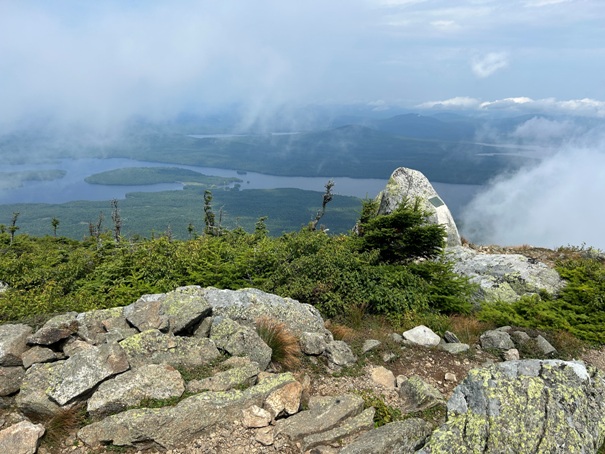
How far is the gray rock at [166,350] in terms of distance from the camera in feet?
24.1

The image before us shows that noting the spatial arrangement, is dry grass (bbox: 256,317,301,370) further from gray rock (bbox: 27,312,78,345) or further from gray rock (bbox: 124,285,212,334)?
gray rock (bbox: 27,312,78,345)

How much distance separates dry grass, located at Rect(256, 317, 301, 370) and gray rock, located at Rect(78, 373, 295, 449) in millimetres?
1997

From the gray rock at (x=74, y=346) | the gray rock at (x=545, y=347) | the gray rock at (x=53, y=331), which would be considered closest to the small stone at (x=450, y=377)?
the gray rock at (x=545, y=347)

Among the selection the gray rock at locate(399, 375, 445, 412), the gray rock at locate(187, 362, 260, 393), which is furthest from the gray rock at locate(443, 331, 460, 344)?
the gray rock at locate(187, 362, 260, 393)

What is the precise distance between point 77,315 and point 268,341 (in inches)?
165

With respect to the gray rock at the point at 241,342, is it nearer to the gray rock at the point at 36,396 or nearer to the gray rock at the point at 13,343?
the gray rock at the point at 36,396

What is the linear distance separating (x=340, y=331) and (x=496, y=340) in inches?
160

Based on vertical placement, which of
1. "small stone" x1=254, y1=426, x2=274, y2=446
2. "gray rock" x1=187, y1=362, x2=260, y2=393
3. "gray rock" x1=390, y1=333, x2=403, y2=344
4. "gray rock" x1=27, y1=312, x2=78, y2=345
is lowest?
"gray rock" x1=390, y1=333, x2=403, y2=344

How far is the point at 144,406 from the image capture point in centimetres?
627

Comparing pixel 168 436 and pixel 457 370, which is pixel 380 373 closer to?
pixel 457 370

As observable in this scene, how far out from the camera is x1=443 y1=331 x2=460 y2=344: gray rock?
1062 cm

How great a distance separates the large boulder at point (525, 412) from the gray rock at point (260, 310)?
4128 millimetres

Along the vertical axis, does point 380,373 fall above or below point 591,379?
below

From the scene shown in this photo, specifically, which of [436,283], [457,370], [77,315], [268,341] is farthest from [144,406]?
[436,283]
